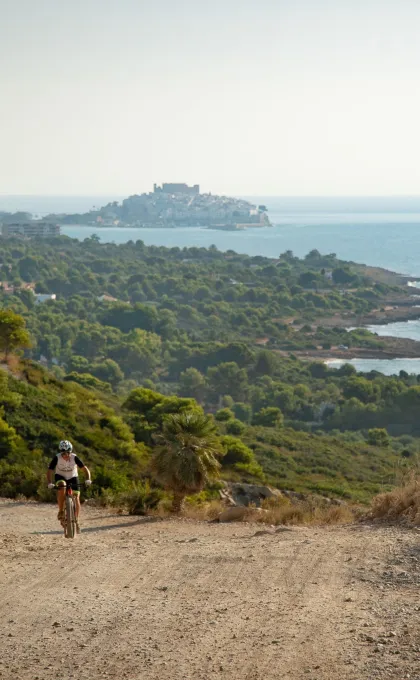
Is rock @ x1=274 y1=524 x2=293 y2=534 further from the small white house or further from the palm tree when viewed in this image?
the small white house

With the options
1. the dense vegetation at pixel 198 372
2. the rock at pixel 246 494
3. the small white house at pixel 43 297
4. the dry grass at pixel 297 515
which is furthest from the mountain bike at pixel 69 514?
the small white house at pixel 43 297

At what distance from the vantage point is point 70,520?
9555mm

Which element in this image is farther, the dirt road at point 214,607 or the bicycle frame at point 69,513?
the bicycle frame at point 69,513

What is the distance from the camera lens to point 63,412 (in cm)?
2244

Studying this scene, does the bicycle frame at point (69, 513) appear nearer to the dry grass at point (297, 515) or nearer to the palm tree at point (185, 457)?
the dry grass at point (297, 515)

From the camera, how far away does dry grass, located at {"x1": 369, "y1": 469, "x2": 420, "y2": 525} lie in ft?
32.4

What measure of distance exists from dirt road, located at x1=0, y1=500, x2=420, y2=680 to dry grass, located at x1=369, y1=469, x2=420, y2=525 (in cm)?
43

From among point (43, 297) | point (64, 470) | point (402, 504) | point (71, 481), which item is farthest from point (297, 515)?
point (43, 297)

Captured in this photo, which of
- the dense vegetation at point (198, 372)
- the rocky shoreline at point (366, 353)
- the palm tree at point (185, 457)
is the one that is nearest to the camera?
the palm tree at point (185, 457)

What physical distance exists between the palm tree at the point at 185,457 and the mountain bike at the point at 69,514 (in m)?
2.95

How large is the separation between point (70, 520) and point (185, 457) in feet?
10.5

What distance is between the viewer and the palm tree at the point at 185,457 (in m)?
12.5

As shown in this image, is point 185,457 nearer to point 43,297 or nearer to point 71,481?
point 71,481

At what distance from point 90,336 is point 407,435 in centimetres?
3380
